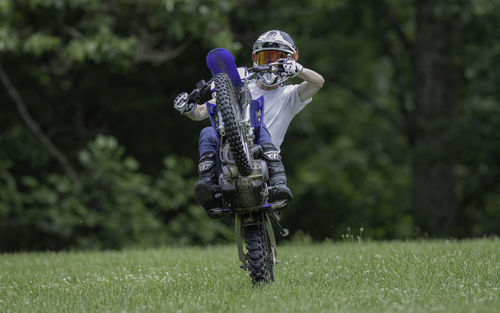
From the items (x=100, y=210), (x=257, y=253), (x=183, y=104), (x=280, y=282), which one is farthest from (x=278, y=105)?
(x=100, y=210)

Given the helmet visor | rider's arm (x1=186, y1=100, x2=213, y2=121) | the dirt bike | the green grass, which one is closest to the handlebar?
the dirt bike

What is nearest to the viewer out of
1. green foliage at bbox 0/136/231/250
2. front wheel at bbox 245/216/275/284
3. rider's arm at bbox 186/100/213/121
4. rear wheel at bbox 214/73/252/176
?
rear wheel at bbox 214/73/252/176

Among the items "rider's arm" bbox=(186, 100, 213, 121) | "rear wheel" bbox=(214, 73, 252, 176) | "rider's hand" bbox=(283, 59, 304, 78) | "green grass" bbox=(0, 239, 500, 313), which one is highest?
"rider's hand" bbox=(283, 59, 304, 78)

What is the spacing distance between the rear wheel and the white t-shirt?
0.70 m

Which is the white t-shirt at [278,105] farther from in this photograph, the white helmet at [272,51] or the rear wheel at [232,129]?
the rear wheel at [232,129]

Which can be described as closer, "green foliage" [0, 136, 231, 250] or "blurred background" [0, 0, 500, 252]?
"blurred background" [0, 0, 500, 252]

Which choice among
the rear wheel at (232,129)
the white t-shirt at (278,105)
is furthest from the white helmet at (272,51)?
the rear wheel at (232,129)

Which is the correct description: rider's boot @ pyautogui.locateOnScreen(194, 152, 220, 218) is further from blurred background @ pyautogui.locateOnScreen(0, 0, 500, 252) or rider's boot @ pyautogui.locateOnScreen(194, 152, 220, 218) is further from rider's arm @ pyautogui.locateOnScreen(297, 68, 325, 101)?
blurred background @ pyautogui.locateOnScreen(0, 0, 500, 252)

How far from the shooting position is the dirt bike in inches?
225

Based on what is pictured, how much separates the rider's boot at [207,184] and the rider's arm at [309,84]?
1016 mm

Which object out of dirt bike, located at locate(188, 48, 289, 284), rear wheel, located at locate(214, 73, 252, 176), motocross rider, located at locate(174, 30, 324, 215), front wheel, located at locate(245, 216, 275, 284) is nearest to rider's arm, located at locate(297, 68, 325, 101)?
motocross rider, located at locate(174, 30, 324, 215)

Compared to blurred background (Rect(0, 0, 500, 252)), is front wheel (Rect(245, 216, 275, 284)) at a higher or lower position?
lower

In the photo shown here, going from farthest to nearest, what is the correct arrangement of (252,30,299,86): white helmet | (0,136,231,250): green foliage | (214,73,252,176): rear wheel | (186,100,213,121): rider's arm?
(0,136,231,250): green foliage < (186,100,213,121): rider's arm < (252,30,299,86): white helmet < (214,73,252,176): rear wheel

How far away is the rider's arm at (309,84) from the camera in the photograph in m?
6.25
